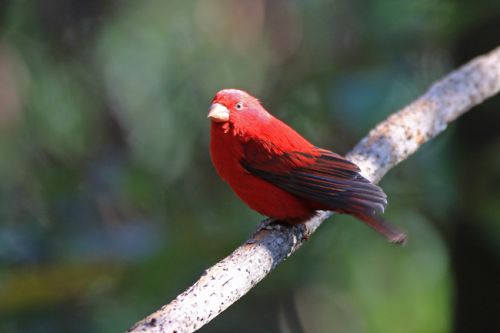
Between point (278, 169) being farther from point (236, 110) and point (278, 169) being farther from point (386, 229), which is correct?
point (386, 229)

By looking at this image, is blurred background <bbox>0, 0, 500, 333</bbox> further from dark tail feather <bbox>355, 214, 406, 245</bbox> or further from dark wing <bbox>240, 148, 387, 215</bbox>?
dark tail feather <bbox>355, 214, 406, 245</bbox>

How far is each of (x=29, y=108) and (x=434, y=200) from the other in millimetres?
2876

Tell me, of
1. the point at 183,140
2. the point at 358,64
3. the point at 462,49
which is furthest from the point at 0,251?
the point at 462,49

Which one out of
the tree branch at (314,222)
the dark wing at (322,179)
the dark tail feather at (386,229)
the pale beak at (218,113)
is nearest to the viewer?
the tree branch at (314,222)

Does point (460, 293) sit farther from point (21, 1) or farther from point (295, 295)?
point (21, 1)

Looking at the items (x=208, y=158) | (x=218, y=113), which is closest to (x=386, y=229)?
(x=218, y=113)

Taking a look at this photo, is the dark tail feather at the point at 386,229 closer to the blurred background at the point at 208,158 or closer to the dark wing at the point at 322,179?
the dark wing at the point at 322,179

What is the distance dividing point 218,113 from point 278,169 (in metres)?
0.39

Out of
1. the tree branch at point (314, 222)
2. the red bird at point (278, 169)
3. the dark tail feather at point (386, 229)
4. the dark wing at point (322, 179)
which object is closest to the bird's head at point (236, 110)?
the red bird at point (278, 169)

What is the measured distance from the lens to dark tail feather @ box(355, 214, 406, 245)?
284 centimetres

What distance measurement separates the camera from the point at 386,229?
2.94 metres

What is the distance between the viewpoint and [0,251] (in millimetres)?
4730

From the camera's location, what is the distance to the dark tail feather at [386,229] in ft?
9.32

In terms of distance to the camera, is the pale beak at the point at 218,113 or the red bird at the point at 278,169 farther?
the pale beak at the point at 218,113
